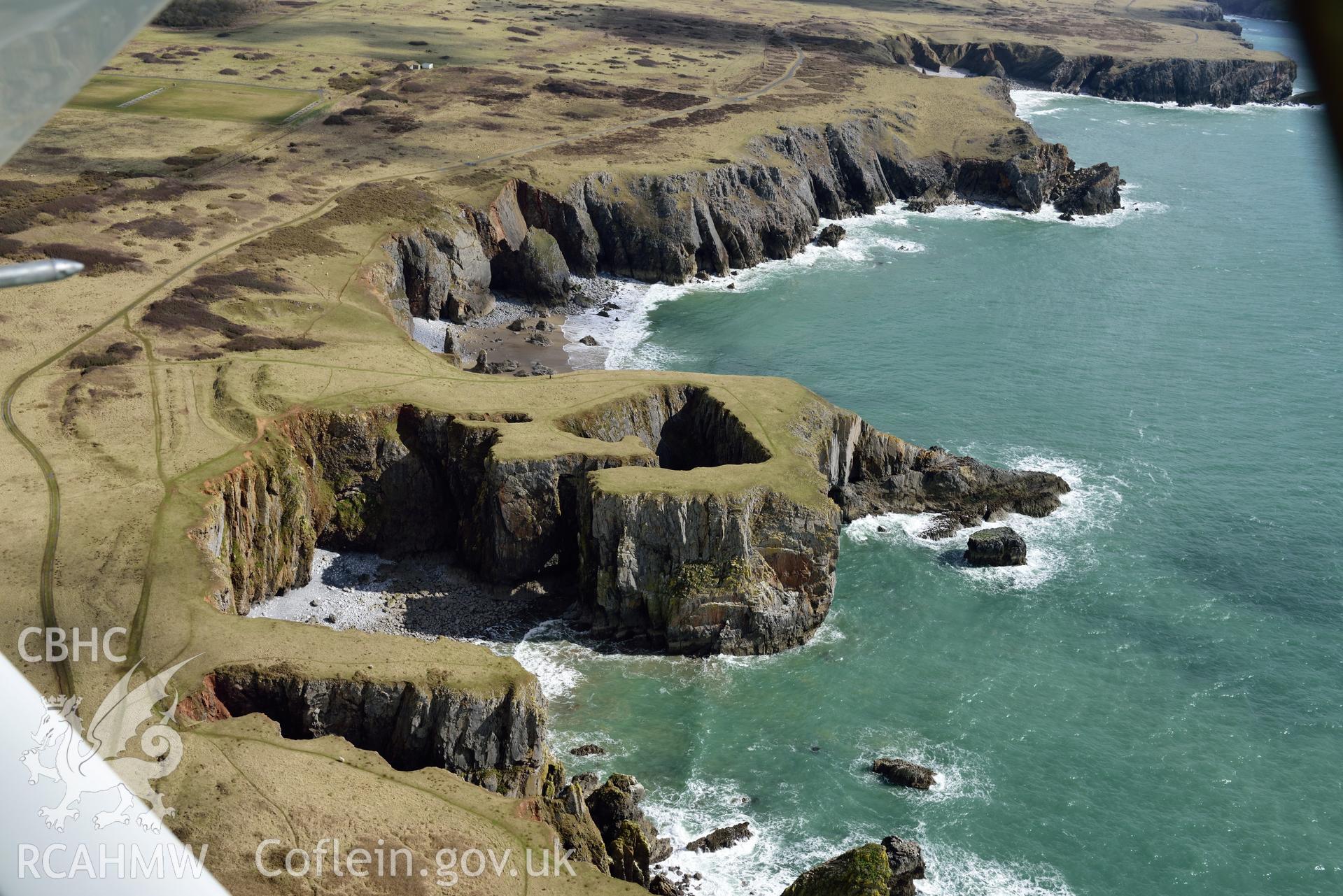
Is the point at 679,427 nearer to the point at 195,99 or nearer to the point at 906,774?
the point at 906,774

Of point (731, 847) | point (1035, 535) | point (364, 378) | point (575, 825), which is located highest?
point (364, 378)

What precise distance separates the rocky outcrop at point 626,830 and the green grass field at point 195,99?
83240mm

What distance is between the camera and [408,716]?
38344 millimetres

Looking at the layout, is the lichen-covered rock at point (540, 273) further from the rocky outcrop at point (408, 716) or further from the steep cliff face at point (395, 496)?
the rocky outcrop at point (408, 716)

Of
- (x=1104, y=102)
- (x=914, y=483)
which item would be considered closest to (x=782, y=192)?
(x=914, y=483)

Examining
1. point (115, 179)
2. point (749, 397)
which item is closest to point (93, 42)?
point (749, 397)

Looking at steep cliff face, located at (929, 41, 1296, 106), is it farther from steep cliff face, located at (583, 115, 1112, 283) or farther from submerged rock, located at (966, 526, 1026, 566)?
submerged rock, located at (966, 526, 1026, 566)

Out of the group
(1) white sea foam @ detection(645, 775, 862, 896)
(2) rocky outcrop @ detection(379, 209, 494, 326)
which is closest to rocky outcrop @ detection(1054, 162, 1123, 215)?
(2) rocky outcrop @ detection(379, 209, 494, 326)

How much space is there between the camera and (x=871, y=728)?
46.4 m

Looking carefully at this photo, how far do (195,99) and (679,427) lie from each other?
2962 inches

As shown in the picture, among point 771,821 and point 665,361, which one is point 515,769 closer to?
point 771,821

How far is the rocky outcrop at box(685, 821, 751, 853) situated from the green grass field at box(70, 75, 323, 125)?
279 feet

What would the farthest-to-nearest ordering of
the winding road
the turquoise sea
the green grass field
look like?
1. the green grass field
2. the turquoise sea
3. the winding road

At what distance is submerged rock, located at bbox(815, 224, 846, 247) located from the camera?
103875 mm
